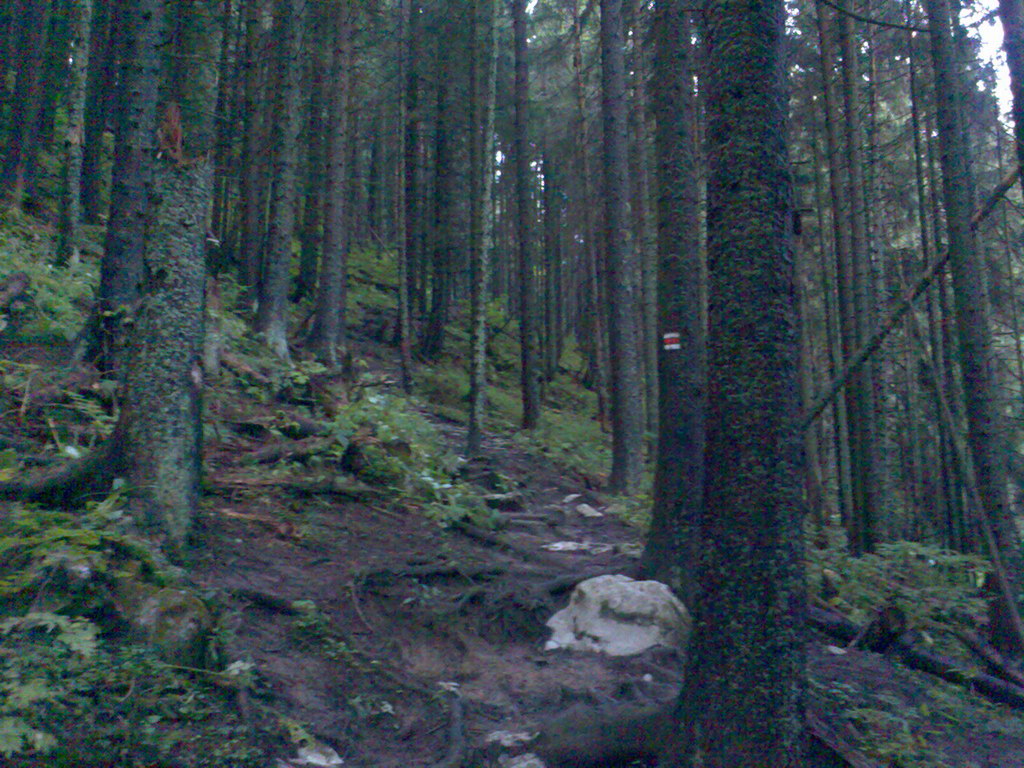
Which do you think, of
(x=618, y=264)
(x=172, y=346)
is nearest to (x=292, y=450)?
(x=172, y=346)

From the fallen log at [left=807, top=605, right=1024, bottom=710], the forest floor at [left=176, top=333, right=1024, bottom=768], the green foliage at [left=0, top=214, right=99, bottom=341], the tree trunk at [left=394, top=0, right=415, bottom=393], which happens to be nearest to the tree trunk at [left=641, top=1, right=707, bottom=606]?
the forest floor at [left=176, top=333, right=1024, bottom=768]

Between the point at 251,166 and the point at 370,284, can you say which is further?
the point at 370,284

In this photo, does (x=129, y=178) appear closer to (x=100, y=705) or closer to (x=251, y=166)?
(x=251, y=166)

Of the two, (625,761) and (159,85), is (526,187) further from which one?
(625,761)

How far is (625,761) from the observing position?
5.45 metres

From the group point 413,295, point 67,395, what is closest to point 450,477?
point 67,395

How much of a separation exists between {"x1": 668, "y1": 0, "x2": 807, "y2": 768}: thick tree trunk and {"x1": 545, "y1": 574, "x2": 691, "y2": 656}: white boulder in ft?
8.13

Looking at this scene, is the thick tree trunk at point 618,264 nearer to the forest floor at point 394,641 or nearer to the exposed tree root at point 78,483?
the forest floor at point 394,641

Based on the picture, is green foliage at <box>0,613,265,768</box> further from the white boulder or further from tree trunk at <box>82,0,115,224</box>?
tree trunk at <box>82,0,115,224</box>

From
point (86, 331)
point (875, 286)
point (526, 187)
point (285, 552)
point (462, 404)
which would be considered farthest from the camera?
point (462, 404)

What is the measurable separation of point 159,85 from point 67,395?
4.13m

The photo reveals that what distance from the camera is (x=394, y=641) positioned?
270 inches

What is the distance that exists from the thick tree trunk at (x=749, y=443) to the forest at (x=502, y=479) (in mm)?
20

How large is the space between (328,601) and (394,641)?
0.65 meters
